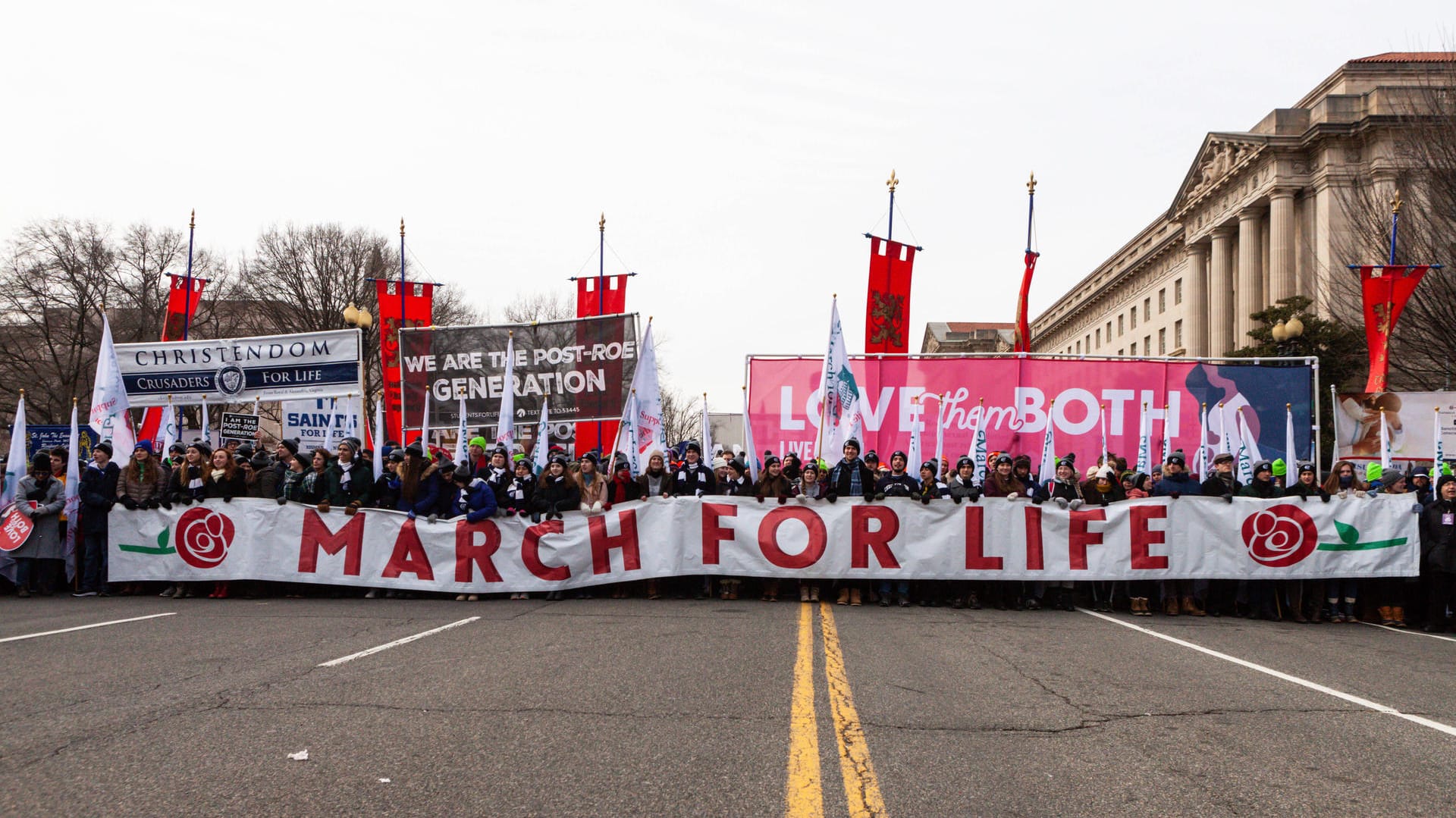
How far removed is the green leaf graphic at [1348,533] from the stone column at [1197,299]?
5409 centimetres

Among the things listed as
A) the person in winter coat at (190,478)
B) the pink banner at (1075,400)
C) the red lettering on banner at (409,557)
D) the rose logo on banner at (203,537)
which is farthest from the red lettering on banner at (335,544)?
the pink banner at (1075,400)

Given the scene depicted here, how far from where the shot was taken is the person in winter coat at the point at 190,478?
12.5 meters

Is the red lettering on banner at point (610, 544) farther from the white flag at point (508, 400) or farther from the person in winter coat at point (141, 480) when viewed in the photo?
the person in winter coat at point (141, 480)

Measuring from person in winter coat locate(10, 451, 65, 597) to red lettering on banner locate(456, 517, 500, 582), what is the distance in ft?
16.1

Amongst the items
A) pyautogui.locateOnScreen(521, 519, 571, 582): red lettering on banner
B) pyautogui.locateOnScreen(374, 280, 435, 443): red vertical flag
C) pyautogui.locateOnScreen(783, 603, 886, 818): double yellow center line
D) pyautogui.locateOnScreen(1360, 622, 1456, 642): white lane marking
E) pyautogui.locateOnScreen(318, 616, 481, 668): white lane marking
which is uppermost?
pyautogui.locateOnScreen(374, 280, 435, 443): red vertical flag

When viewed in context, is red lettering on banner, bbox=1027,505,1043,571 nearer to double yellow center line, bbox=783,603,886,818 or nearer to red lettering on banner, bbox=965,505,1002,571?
red lettering on banner, bbox=965,505,1002,571

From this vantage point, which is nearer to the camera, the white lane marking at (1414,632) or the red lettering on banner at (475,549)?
the white lane marking at (1414,632)

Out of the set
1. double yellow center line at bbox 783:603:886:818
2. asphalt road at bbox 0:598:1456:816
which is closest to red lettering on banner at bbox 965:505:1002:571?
asphalt road at bbox 0:598:1456:816

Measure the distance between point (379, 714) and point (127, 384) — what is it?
→ 48.2 ft

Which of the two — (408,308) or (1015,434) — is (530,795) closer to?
(1015,434)

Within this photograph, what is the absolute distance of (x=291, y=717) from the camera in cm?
538

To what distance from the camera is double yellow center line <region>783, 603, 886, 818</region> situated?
4059 millimetres

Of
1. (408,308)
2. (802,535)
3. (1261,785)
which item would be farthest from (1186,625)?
(408,308)

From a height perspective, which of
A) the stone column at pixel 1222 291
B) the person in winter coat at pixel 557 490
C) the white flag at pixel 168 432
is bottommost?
the person in winter coat at pixel 557 490
